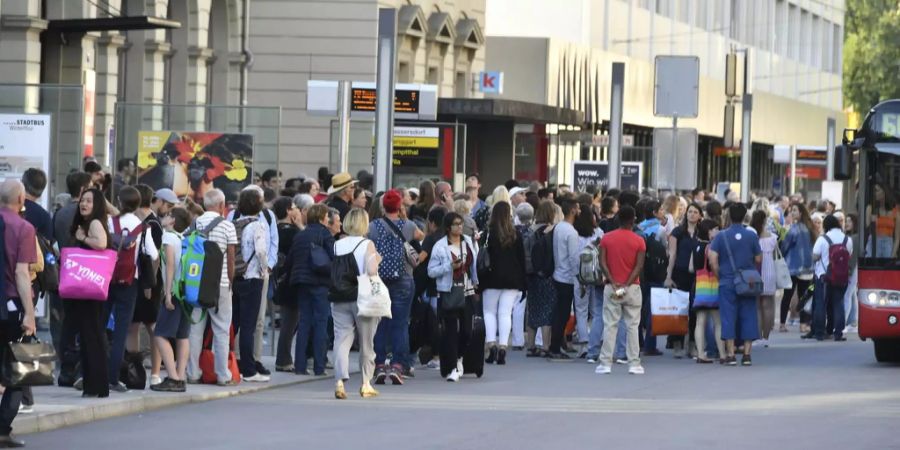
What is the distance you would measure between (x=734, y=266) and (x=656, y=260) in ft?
3.26

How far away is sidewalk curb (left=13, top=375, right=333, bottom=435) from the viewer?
47.0 feet

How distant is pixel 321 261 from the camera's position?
18562 millimetres

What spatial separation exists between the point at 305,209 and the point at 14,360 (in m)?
7.43

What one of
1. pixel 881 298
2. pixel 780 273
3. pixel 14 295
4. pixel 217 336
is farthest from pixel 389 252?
pixel 780 273

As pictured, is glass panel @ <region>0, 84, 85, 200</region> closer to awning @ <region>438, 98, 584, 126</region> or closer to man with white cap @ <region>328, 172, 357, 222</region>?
man with white cap @ <region>328, 172, 357, 222</region>

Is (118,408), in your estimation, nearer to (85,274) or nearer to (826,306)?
(85,274)

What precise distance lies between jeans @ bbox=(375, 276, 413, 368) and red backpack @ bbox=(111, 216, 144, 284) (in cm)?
289

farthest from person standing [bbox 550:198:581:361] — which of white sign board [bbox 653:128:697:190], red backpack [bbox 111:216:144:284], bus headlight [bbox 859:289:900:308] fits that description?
white sign board [bbox 653:128:697:190]

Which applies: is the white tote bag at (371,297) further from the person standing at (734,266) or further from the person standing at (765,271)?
the person standing at (765,271)

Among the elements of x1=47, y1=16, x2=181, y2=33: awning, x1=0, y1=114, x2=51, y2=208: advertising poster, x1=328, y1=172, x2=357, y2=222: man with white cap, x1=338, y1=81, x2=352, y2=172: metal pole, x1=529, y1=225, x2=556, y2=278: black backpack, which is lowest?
x1=529, y1=225, x2=556, y2=278: black backpack

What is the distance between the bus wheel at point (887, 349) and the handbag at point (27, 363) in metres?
12.1

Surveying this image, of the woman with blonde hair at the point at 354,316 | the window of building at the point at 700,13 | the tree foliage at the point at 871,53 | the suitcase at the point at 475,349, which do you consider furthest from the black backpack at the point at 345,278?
the tree foliage at the point at 871,53

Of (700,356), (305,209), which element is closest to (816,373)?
(700,356)

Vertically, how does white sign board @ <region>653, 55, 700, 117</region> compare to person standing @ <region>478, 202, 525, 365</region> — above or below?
above
